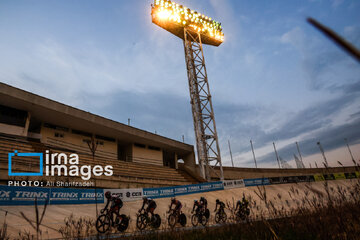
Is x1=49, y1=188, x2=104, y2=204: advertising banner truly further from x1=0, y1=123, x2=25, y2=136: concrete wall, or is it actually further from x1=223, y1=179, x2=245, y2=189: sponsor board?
x1=223, y1=179, x2=245, y2=189: sponsor board

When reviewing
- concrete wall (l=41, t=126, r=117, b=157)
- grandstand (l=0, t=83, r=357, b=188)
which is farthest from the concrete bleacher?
concrete wall (l=41, t=126, r=117, b=157)

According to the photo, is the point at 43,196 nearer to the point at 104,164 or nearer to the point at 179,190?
the point at 104,164

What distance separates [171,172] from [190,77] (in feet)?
48.7

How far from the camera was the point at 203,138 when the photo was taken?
106ft

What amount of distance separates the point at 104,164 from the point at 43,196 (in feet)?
35.2

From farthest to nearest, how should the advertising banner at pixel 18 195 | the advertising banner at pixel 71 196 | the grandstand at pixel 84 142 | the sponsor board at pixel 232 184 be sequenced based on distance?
the sponsor board at pixel 232 184, the grandstand at pixel 84 142, the advertising banner at pixel 71 196, the advertising banner at pixel 18 195

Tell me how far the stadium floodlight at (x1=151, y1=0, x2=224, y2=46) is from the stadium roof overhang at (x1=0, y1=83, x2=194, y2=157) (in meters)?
18.2

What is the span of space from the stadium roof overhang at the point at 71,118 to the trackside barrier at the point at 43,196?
10749mm

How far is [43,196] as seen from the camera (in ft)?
45.8

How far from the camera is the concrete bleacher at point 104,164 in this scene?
56.9 feet

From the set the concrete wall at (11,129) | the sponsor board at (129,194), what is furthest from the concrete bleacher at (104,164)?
the sponsor board at (129,194)

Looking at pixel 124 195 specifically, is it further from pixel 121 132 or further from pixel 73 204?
pixel 121 132

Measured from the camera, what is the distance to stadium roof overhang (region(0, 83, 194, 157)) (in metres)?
20.7

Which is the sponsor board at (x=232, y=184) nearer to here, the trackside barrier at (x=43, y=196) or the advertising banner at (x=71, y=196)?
the trackside barrier at (x=43, y=196)
